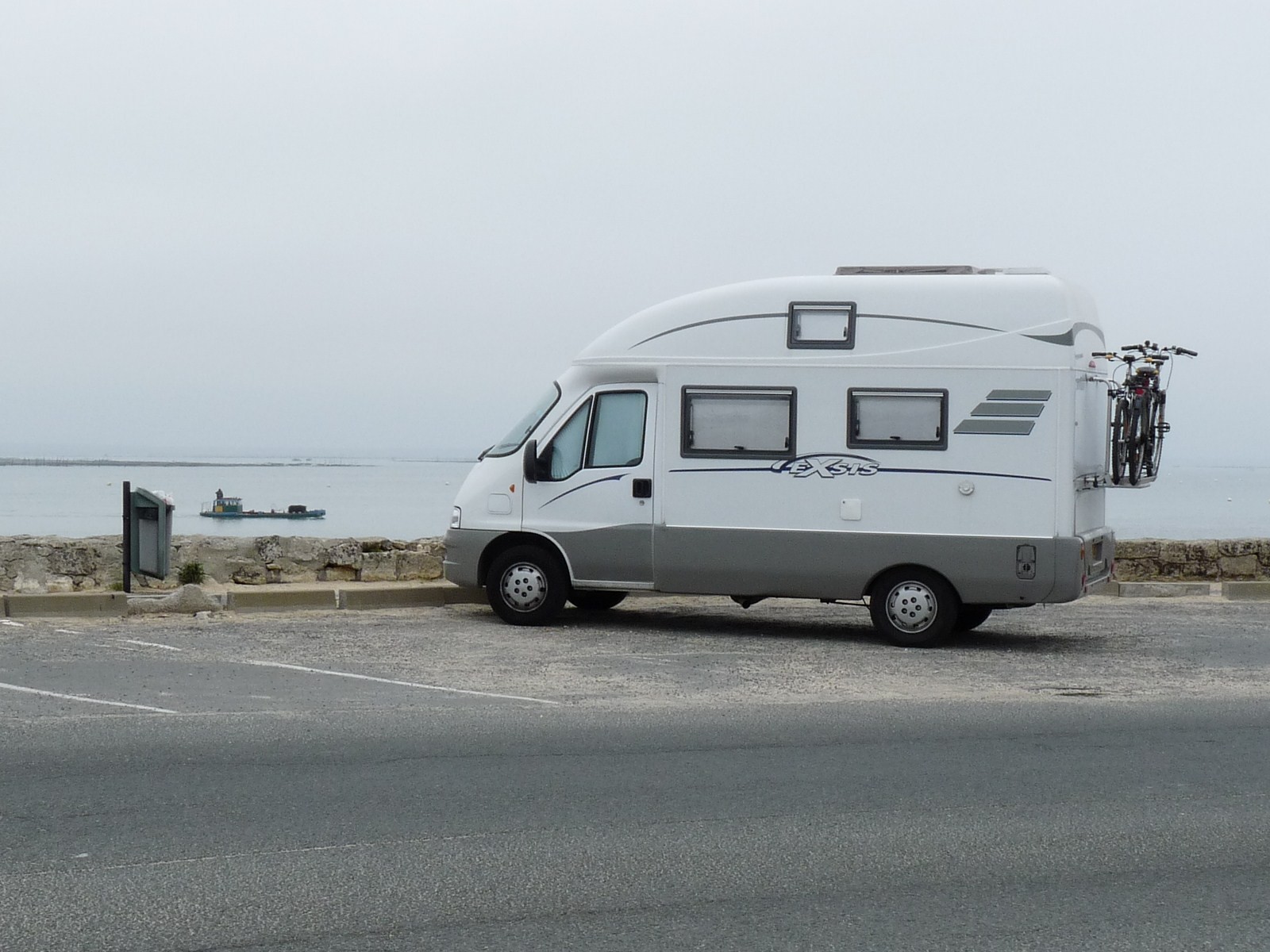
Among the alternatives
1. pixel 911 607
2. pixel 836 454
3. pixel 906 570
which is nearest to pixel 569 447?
pixel 836 454

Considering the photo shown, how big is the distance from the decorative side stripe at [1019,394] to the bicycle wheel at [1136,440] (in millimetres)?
1280

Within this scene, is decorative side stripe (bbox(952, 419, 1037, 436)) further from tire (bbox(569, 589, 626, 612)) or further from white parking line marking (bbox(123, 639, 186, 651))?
white parking line marking (bbox(123, 639, 186, 651))

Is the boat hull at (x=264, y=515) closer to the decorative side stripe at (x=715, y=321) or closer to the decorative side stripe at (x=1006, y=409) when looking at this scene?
the decorative side stripe at (x=715, y=321)

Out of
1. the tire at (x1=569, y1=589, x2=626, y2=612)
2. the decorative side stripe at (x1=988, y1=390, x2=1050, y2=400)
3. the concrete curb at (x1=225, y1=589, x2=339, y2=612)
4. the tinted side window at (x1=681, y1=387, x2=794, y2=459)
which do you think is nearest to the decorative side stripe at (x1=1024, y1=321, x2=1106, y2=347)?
the decorative side stripe at (x1=988, y1=390, x2=1050, y2=400)

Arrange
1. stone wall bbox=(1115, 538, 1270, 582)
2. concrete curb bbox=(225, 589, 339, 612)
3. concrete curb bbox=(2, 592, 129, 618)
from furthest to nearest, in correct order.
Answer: stone wall bbox=(1115, 538, 1270, 582) < concrete curb bbox=(225, 589, 339, 612) < concrete curb bbox=(2, 592, 129, 618)

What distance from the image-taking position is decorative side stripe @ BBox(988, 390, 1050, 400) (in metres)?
11.3

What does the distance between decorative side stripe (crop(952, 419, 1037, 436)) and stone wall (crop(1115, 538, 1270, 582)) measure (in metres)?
5.97

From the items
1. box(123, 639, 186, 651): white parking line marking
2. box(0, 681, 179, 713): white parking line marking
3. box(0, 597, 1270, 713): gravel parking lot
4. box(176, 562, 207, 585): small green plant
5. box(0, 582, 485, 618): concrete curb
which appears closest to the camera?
box(0, 681, 179, 713): white parking line marking

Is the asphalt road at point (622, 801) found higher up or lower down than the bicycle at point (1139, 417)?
lower down

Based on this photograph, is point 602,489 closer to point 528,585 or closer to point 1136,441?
point 528,585

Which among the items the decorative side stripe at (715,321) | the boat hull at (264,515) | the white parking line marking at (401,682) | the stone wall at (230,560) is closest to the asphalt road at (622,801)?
the white parking line marking at (401,682)

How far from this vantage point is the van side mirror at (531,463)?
12.6m

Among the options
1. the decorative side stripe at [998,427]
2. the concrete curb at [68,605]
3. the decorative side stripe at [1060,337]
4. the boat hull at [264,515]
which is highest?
the decorative side stripe at [1060,337]

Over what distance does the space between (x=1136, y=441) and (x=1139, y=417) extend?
0.70 ft
